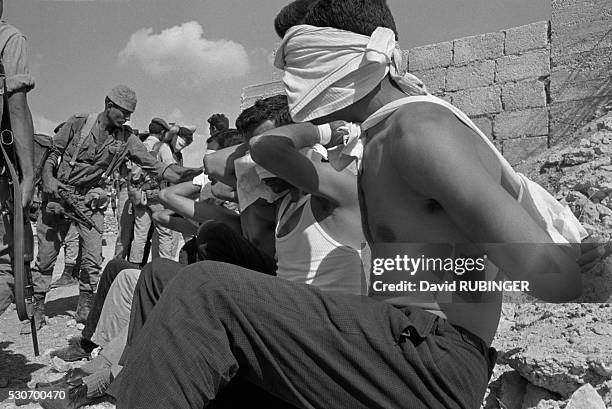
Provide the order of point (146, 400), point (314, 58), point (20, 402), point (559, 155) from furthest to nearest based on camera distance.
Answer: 1. point (559, 155)
2. point (20, 402)
3. point (314, 58)
4. point (146, 400)

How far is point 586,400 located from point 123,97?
4.32 m

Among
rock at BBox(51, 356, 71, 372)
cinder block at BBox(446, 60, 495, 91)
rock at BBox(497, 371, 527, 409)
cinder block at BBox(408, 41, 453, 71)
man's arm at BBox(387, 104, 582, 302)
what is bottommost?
rock at BBox(51, 356, 71, 372)

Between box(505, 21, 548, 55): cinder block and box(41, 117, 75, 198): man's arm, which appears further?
box(505, 21, 548, 55): cinder block

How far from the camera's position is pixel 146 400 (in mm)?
967

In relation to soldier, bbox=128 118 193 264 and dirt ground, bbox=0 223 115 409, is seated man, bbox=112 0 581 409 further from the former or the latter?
soldier, bbox=128 118 193 264

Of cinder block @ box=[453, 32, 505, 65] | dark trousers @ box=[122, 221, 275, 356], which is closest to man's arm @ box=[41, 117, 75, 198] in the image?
dark trousers @ box=[122, 221, 275, 356]

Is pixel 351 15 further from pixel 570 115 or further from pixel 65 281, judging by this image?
pixel 65 281

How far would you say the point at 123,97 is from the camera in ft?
16.4

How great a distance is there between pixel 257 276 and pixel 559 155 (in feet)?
13.9

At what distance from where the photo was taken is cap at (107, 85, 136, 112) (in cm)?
496

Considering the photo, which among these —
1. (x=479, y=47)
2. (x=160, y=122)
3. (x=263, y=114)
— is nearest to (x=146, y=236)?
(x=160, y=122)

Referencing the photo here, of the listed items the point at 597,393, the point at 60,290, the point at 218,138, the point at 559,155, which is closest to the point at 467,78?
the point at 559,155

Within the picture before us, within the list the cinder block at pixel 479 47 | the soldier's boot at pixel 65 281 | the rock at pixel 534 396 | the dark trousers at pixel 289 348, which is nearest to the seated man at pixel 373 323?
the dark trousers at pixel 289 348

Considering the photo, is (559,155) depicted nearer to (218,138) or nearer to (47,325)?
(218,138)
